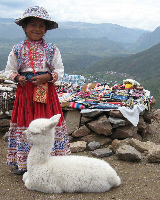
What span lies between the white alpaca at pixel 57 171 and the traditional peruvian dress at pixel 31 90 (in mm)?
477

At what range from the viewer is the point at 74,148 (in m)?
4.57

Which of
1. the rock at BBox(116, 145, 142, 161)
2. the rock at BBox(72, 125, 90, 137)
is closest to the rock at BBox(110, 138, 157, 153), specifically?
the rock at BBox(116, 145, 142, 161)

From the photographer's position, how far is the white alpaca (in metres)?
2.33

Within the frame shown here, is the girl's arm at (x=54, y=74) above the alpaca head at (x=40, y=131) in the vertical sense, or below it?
above

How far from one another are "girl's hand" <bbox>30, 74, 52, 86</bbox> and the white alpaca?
1.86ft

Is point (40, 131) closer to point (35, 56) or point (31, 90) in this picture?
point (31, 90)

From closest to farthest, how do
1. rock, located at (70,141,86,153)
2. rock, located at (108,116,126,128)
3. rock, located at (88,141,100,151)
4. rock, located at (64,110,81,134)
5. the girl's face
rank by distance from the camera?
the girl's face < rock, located at (70,141,86,153) < rock, located at (88,141,100,151) < rock, located at (108,116,126,128) < rock, located at (64,110,81,134)

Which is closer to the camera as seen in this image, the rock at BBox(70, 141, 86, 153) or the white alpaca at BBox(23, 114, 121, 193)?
the white alpaca at BBox(23, 114, 121, 193)

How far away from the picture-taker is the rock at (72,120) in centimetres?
531

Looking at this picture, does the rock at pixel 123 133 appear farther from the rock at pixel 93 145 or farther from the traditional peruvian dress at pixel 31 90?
the traditional peruvian dress at pixel 31 90

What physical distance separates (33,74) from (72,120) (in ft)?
8.84

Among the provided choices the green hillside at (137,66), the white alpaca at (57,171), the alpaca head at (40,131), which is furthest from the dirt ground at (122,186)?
the green hillside at (137,66)

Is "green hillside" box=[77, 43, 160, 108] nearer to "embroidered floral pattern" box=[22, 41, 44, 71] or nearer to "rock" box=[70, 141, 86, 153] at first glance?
"rock" box=[70, 141, 86, 153]

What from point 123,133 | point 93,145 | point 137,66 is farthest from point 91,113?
point 137,66
